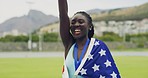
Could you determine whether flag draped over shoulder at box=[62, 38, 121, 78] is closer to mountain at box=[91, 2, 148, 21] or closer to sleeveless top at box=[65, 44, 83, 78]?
sleeveless top at box=[65, 44, 83, 78]

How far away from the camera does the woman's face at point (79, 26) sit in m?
3.10

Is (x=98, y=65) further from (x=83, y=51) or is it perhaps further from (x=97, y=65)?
(x=83, y=51)

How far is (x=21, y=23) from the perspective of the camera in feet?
453

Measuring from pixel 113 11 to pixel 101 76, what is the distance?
160 metres

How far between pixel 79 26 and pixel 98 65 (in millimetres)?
339

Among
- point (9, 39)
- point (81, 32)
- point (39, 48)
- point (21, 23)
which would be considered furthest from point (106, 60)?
point (21, 23)

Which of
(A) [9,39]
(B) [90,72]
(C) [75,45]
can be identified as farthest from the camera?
(A) [9,39]

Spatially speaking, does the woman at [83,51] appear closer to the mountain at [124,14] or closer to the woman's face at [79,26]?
the woman's face at [79,26]

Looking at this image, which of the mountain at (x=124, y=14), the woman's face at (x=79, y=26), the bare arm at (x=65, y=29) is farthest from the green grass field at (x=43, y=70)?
the mountain at (x=124, y=14)

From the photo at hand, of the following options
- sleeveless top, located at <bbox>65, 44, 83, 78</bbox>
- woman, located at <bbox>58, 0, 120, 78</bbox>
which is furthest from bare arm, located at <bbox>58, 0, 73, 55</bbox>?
sleeveless top, located at <bbox>65, 44, 83, 78</bbox>

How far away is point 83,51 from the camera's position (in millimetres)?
3062

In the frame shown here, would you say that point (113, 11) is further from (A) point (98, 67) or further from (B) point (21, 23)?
(A) point (98, 67)

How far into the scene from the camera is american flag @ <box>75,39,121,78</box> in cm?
298

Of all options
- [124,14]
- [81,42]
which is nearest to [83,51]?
[81,42]
